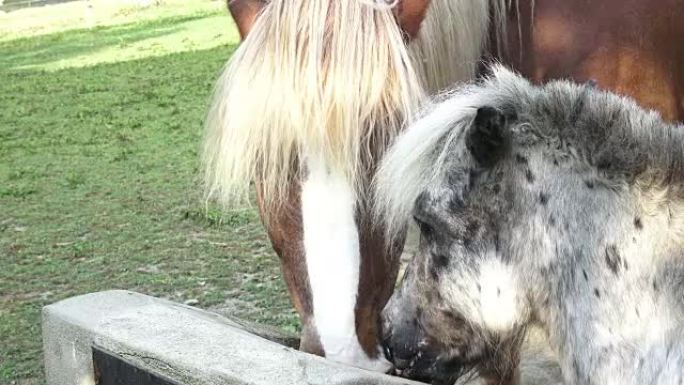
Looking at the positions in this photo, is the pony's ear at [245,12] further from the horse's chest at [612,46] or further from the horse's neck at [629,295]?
the horse's neck at [629,295]

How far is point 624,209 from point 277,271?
3.80m

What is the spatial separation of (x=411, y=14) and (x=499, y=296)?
968 mm

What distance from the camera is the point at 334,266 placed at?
2.64 meters

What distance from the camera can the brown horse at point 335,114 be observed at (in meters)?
2.66

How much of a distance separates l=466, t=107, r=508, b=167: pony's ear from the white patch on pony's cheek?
0.23m

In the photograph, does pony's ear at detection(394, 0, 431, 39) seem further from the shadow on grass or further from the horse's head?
the shadow on grass

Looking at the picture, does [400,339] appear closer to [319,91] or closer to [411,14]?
[319,91]

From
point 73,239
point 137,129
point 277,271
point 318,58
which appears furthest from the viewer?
point 137,129

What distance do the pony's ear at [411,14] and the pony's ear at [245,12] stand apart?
15.9 inches

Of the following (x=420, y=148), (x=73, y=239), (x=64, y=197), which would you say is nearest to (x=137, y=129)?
(x=64, y=197)

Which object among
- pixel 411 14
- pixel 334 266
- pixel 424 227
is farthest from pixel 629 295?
pixel 411 14

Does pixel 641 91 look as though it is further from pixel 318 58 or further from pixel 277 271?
pixel 277 271

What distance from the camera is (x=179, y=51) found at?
17.0 meters

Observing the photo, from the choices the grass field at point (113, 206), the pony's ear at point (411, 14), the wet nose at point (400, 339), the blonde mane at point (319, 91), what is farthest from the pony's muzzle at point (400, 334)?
the grass field at point (113, 206)
